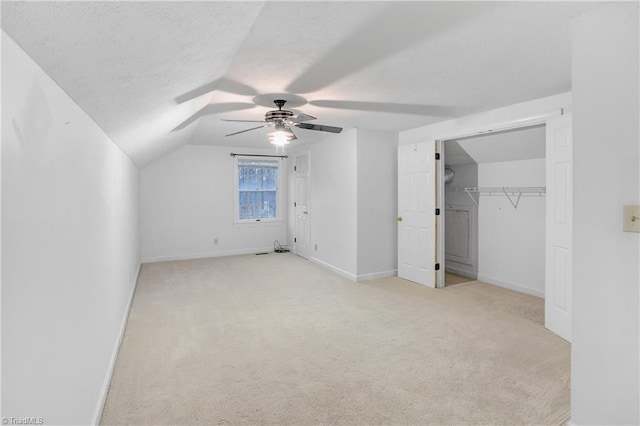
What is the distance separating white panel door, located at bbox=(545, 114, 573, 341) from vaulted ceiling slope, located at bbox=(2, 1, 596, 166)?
1.48ft

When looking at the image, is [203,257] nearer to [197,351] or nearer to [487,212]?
[197,351]

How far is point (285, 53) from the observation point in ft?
7.41

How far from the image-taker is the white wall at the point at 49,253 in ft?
3.28

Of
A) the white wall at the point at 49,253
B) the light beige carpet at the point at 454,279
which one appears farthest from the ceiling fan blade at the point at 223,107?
the light beige carpet at the point at 454,279

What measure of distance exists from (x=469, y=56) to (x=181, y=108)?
2.31 meters

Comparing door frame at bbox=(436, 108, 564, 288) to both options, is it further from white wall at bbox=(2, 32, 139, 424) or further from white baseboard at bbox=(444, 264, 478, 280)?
white wall at bbox=(2, 32, 139, 424)

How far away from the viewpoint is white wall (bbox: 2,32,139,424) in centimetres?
100

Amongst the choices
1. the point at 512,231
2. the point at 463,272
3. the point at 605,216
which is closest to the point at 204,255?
A: the point at 463,272

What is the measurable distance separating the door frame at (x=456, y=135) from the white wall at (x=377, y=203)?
2.64ft

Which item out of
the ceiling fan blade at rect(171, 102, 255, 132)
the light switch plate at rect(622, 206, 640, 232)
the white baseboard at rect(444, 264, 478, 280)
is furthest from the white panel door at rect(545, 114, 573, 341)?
the ceiling fan blade at rect(171, 102, 255, 132)

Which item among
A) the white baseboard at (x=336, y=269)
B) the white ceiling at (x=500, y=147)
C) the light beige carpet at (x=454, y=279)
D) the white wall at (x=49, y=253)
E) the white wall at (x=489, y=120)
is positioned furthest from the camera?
the white baseboard at (x=336, y=269)

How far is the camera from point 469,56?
2.37 m

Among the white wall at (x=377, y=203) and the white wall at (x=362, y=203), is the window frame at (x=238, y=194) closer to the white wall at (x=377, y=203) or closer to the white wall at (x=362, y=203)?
the white wall at (x=362, y=203)

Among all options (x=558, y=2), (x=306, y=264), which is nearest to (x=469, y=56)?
(x=558, y=2)
